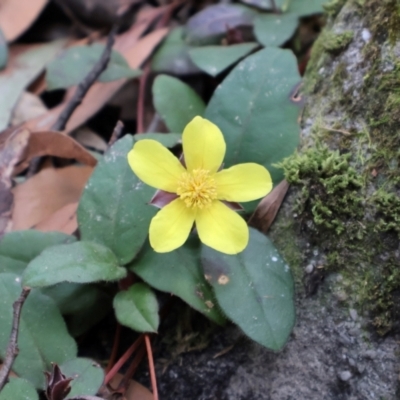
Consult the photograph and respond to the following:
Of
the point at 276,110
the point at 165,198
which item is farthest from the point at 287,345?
the point at 276,110

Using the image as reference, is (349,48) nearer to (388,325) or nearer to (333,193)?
(333,193)

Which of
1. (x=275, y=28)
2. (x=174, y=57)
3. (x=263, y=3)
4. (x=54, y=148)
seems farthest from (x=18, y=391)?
(x=263, y=3)

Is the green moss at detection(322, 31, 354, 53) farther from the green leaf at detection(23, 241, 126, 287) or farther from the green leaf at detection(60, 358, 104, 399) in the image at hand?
the green leaf at detection(60, 358, 104, 399)

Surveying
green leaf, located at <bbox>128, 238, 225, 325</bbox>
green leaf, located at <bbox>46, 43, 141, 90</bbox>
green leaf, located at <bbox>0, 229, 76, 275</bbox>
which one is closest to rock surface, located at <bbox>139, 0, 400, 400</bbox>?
green leaf, located at <bbox>128, 238, 225, 325</bbox>

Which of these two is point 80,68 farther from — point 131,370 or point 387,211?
point 387,211

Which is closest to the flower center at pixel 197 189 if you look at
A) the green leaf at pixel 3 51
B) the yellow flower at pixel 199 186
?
the yellow flower at pixel 199 186
